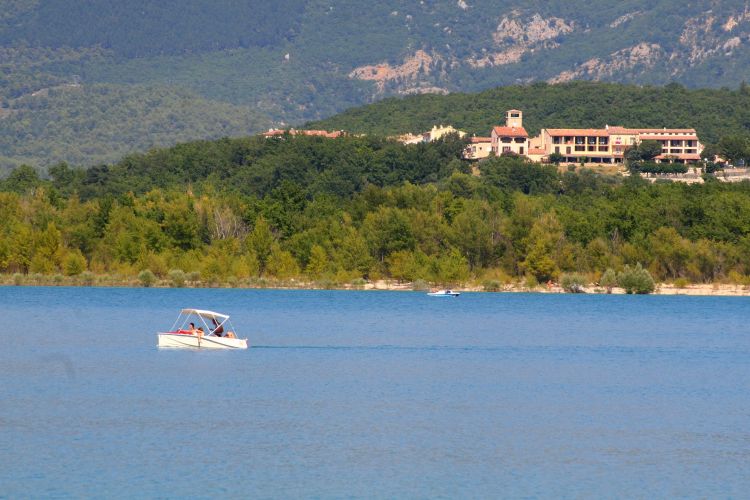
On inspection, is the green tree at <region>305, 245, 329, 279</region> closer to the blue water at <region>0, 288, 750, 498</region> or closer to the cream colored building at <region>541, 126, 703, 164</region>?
the blue water at <region>0, 288, 750, 498</region>

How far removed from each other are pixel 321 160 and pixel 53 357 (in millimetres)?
108793

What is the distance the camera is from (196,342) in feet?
199

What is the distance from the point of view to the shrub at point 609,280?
10431 cm

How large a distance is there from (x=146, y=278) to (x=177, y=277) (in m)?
2.29

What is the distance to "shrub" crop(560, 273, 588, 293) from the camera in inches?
4099

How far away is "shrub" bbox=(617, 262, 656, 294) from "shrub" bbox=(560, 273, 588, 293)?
8.67 ft

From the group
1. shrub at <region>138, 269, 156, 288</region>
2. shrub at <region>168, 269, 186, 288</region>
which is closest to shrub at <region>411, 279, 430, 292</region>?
shrub at <region>168, 269, 186, 288</region>

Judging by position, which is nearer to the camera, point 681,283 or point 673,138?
point 681,283

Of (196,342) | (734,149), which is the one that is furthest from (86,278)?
(734,149)

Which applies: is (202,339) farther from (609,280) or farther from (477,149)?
(477,149)

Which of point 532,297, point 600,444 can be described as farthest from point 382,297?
point 600,444

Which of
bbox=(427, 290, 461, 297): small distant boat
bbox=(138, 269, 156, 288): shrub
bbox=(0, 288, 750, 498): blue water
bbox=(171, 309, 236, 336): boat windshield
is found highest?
bbox=(138, 269, 156, 288): shrub

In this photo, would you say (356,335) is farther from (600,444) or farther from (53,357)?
(600,444)

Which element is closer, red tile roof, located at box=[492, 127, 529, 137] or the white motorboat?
the white motorboat
